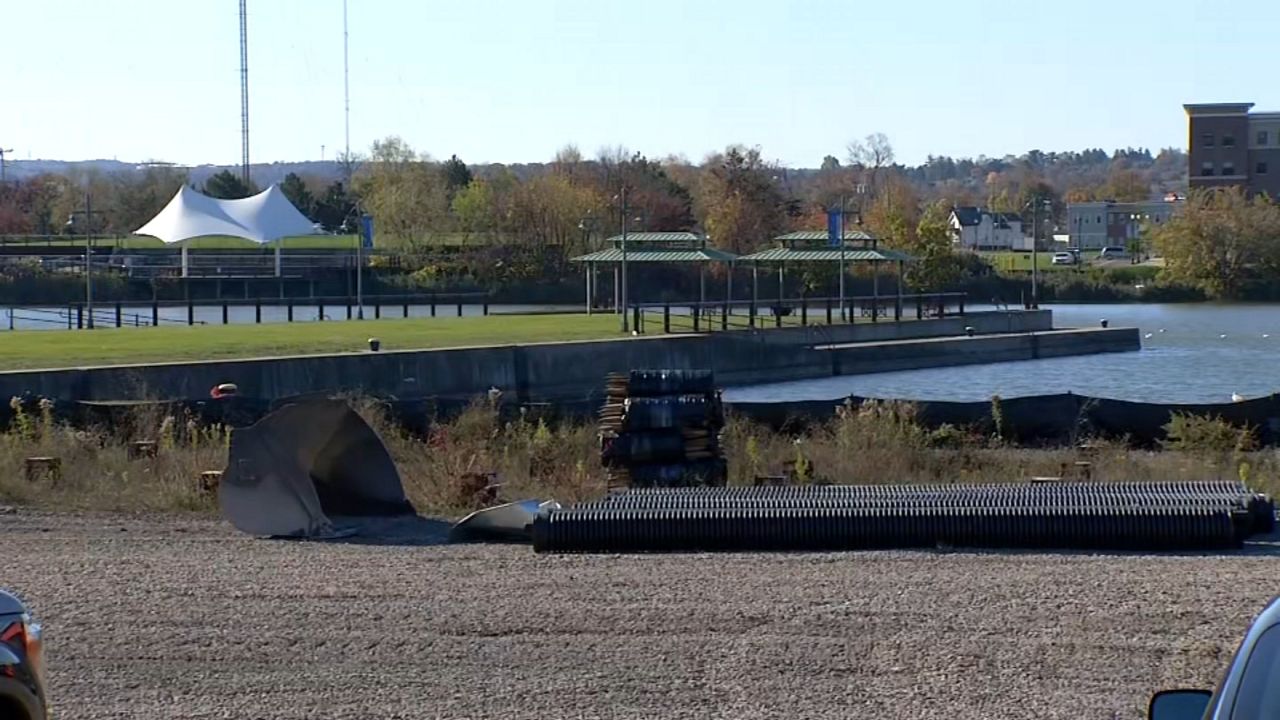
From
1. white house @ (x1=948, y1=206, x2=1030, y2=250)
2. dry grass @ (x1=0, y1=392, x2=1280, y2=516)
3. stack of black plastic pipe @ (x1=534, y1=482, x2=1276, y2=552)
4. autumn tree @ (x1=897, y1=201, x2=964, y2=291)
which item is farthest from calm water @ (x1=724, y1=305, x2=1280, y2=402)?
white house @ (x1=948, y1=206, x2=1030, y2=250)

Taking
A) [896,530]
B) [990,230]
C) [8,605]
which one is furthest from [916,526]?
[990,230]

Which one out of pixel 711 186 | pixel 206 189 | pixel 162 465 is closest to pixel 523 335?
pixel 162 465

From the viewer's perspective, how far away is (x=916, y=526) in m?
12.3

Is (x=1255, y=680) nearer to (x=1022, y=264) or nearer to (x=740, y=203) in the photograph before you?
(x=740, y=203)

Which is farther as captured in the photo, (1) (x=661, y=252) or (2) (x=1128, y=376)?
(1) (x=661, y=252)

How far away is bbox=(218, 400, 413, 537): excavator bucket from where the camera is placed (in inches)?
530

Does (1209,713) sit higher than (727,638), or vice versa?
(1209,713)

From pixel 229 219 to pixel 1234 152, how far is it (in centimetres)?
6968

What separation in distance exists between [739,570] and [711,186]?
9832cm

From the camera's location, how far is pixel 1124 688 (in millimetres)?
8008

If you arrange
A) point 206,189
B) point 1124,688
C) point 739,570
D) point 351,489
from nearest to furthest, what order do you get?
point 1124,688
point 739,570
point 351,489
point 206,189

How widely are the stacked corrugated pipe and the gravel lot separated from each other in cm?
482

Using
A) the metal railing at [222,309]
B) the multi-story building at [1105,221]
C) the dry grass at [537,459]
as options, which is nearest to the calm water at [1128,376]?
the metal railing at [222,309]

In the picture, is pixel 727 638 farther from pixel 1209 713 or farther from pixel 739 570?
pixel 1209 713
